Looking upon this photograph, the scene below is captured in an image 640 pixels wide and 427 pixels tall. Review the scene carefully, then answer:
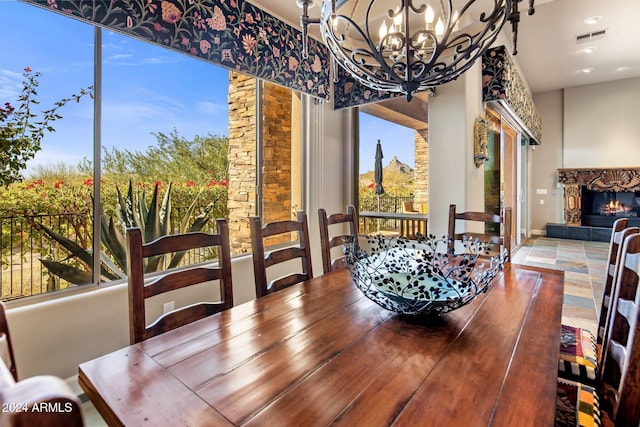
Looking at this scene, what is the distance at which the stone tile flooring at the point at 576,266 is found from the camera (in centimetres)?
311

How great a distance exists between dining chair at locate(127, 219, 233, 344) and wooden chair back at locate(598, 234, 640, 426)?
4.56 ft

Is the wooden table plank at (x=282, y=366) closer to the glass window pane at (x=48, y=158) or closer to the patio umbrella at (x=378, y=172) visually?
the glass window pane at (x=48, y=158)

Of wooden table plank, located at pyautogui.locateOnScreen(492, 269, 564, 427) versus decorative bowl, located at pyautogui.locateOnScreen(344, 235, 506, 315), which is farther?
decorative bowl, located at pyautogui.locateOnScreen(344, 235, 506, 315)

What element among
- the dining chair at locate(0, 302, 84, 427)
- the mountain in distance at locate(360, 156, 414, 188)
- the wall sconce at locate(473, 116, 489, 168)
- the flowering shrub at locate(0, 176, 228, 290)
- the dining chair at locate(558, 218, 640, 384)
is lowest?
the dining chair at locate(558, 218, 640, 384)

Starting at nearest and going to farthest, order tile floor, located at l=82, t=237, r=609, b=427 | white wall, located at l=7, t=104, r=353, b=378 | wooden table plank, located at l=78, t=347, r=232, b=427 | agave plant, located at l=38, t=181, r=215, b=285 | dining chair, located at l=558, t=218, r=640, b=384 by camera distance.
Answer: wooden table plank, located at l=78, t=347, r=232, b=427 → dining chair, located at l=558, t=218, r=640, b=384 → white wall, located at l=7, t=104, r=353, b=378 → agave plant, located at l=38, t=181, r=215, b=285 → tile floor, located at l=82, t=237, r=609, b=427

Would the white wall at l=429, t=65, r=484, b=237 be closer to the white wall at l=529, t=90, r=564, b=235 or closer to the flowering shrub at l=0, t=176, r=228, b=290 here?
the flowering shrub at l=0, t=176, r=228, b=290

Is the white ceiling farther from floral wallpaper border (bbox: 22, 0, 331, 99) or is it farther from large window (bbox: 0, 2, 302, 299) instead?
large window (bbox: 0, 2, 302, 299)

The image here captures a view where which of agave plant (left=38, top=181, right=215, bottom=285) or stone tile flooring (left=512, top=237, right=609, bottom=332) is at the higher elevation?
agave plant (left=38, top=181, right=215, bottom=285)

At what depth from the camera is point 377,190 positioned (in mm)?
3930

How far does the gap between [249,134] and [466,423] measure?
115 inches

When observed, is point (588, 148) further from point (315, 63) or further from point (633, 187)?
point (315, 63)

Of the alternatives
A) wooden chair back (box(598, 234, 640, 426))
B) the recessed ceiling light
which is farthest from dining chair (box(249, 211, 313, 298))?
the recessed ceiling light

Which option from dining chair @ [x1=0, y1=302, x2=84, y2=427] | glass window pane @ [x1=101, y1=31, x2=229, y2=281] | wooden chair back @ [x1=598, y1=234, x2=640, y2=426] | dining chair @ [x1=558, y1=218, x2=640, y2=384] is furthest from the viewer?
glass window pane @ [x1=101, y1=31, x2=229, y2=281]

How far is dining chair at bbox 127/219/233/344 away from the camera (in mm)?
1229
